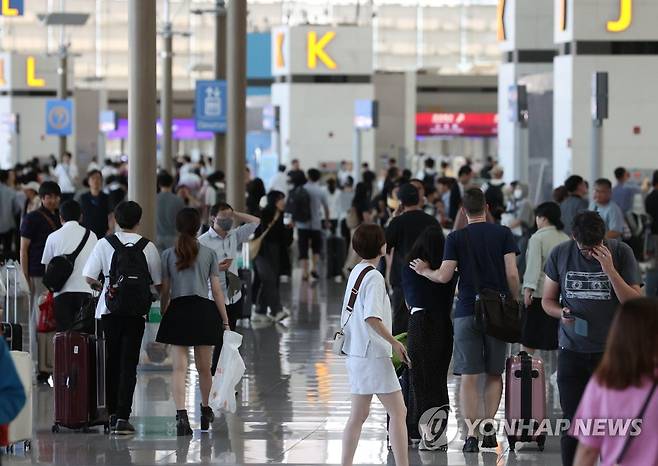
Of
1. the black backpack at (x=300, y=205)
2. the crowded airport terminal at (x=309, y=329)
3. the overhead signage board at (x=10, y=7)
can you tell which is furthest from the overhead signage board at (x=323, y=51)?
the overhead signage board at (x=10, y=7)

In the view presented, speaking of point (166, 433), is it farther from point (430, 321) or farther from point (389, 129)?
point (389, 129)

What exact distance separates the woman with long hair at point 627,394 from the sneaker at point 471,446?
4.89 m

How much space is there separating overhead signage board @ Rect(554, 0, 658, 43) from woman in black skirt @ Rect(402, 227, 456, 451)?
17.2 meters

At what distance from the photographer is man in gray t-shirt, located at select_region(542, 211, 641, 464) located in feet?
26.9

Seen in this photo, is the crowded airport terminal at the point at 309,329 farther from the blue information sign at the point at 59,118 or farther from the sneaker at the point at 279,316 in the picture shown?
the blue information sign at the point at 59,118

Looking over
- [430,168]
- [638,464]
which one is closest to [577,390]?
[638,464]

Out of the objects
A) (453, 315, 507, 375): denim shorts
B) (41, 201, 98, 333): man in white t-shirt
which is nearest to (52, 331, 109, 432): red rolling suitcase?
(41, 201, 98, 333): man in white t-shirt

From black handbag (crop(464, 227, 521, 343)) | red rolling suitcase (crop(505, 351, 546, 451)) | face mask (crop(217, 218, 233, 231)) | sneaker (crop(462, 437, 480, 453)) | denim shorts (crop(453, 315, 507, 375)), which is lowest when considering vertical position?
sneaker (crop(462, 437, 480, 453))

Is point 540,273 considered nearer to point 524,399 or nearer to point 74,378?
point 524,399

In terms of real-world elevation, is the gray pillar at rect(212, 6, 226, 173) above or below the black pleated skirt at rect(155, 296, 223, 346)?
above

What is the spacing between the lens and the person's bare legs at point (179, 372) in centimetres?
1080

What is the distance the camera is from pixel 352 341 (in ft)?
28.4

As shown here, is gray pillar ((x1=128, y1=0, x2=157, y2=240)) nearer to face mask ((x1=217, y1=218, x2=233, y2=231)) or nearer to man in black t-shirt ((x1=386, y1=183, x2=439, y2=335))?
face mask ((x1=217, y1=218, x2=233, y2=231))

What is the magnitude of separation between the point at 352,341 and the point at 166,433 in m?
2.82
